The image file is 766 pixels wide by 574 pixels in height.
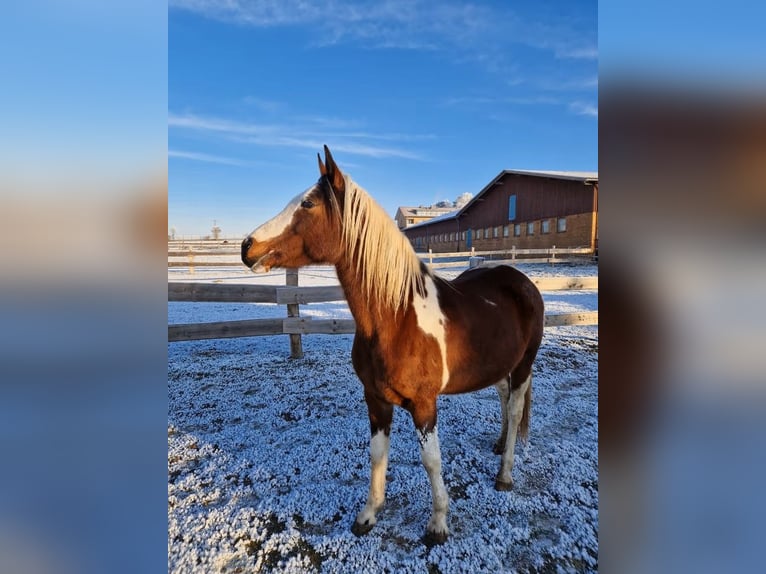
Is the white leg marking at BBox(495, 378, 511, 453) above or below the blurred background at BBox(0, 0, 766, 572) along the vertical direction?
below

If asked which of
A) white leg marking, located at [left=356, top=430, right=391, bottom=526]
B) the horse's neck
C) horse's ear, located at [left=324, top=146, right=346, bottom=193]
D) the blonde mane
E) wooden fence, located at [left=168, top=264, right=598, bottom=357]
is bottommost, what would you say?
white leg marking, located at [left=356, top=430, right=391, bottom=526]

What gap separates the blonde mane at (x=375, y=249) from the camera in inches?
75.0

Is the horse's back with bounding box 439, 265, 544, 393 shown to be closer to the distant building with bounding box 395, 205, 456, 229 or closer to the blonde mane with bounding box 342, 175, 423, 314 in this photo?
the blonde mane with bounding box 342, 175, 423, 314

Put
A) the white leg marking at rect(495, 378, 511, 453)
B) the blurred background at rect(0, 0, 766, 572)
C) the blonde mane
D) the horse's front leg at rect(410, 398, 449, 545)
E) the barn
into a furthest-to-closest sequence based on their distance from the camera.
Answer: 1. the barn
2. the white leg marking at rect(495, 378, 511, 453)
3. the horse's front leg at rect(410, 398, 449, 545)
4. the blonde mane
5. the blurred background at rect(0, 0, 766, 572)

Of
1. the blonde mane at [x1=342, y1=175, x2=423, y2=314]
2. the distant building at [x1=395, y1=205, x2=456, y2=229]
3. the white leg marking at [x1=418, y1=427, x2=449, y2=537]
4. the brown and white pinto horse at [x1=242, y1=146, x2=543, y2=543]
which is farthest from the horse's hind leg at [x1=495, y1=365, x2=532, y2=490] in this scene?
the distant building at [x1=395, y1=205, x2=456, y2=229]

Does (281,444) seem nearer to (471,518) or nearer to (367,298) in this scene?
(471,518)

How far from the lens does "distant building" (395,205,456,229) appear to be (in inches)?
1833

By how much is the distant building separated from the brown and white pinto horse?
4386 centimetres

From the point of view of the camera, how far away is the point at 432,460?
208cm

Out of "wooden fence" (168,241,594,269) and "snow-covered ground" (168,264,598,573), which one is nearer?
"snow-covered ground" (168,264,598,573)

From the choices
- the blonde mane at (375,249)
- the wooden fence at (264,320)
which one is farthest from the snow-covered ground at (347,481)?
the blonde mane at (375,249)
